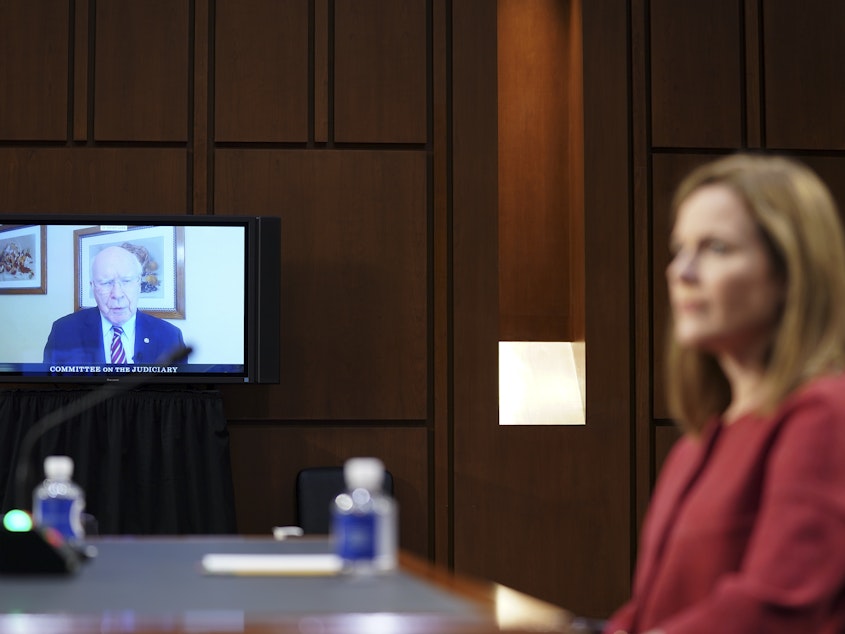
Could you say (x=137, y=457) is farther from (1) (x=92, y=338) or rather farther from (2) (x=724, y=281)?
(2) (x=724, y=281)

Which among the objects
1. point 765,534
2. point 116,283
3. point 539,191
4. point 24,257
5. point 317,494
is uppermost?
point 539,191

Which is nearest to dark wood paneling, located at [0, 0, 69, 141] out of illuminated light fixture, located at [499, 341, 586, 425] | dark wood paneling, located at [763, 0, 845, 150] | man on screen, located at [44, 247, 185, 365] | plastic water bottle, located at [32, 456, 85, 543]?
man on screen, located at [44, 247, 185, 365]

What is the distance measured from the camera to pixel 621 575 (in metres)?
5.36

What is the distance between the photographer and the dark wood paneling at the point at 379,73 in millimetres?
5457

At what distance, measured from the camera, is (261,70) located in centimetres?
543

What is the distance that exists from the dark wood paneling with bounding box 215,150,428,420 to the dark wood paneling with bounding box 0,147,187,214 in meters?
0.24

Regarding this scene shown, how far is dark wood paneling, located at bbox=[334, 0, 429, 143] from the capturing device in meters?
5.46

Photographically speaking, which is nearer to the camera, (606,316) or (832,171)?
(606,316)

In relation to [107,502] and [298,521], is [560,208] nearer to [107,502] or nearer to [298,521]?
[298,521]

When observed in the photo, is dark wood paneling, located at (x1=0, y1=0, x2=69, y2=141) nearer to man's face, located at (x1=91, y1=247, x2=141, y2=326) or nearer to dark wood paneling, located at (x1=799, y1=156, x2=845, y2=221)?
man's face, located at (x1=91, y1=247, x2=141, y2=326)

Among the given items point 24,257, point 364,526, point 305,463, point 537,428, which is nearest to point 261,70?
point 24,257

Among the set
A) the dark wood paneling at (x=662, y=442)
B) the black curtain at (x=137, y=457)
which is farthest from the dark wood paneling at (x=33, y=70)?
the dark wood paneling at (x=662, y=442)

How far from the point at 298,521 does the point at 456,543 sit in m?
0.75

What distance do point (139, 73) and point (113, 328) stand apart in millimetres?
1275
